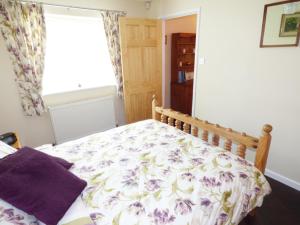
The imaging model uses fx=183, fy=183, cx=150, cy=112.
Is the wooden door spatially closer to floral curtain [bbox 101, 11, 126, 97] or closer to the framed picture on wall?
floral curtain [bbox 101, 11, 126, 97]

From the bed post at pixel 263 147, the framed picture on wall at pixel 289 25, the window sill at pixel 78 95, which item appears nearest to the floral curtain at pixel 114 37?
the window sill at pixel 78 95

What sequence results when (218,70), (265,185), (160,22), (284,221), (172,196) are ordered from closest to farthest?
(172,196), (265,185), (284,221), (218,70), (160,22)

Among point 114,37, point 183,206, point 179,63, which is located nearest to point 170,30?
point 179,63

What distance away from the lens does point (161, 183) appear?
1.26 m

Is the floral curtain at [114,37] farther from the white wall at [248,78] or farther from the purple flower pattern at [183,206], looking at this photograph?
the purple flower pattern at [183,206]

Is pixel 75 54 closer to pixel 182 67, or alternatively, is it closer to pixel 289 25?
pixel 182 67

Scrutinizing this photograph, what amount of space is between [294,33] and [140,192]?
216cm

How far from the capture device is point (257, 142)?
1439 mm

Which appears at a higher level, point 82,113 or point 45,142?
point 82,113

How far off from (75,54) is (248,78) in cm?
265

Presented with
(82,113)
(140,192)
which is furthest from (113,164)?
(82,113)

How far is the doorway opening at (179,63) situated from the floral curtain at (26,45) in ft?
7.61

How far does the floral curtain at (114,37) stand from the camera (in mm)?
3076

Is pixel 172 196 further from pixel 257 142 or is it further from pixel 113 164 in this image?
pixel 257 142
